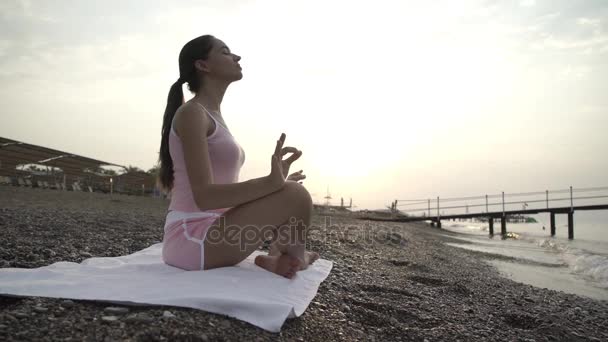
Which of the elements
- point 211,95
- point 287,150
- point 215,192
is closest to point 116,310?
point 215,192

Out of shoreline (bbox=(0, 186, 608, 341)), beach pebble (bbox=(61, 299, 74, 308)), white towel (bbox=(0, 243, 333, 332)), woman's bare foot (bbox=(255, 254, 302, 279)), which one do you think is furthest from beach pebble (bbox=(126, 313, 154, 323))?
woman's bare foot (bbox=(255, 254, 302, 279))

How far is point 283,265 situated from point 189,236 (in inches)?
21.9

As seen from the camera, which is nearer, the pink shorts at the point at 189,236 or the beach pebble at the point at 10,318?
the beach pebble at the point at 10,318

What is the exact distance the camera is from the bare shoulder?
1.96 metres

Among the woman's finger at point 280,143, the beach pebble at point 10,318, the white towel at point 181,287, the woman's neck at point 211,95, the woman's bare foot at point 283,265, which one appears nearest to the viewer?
the beach pebble at point 10,318

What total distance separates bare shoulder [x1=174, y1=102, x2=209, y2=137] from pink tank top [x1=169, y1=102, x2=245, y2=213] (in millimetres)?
72

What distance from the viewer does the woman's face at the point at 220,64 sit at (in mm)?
2333

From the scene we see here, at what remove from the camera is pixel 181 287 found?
185 cm

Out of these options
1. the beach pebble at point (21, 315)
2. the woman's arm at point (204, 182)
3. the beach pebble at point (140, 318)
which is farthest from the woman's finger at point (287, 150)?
the beach pebble at point (21, 315)

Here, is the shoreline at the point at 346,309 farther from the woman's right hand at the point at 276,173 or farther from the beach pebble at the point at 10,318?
the woman's right hand at the point at 276,173

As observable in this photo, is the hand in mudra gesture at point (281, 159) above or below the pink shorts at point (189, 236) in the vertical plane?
above

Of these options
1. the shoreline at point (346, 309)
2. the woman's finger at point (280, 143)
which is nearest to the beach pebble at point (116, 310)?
the shoreline at point (346, 309)

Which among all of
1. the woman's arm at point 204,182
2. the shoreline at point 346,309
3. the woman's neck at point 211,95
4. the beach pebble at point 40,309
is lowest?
the shoreline at point 346,309

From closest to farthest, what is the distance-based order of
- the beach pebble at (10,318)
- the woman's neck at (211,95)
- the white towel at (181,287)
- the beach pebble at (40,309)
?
the beach pebble at (10,318)
the beach pebble at (40,309)
the white towel at (181,287)
the woman's neck at (211,95)
